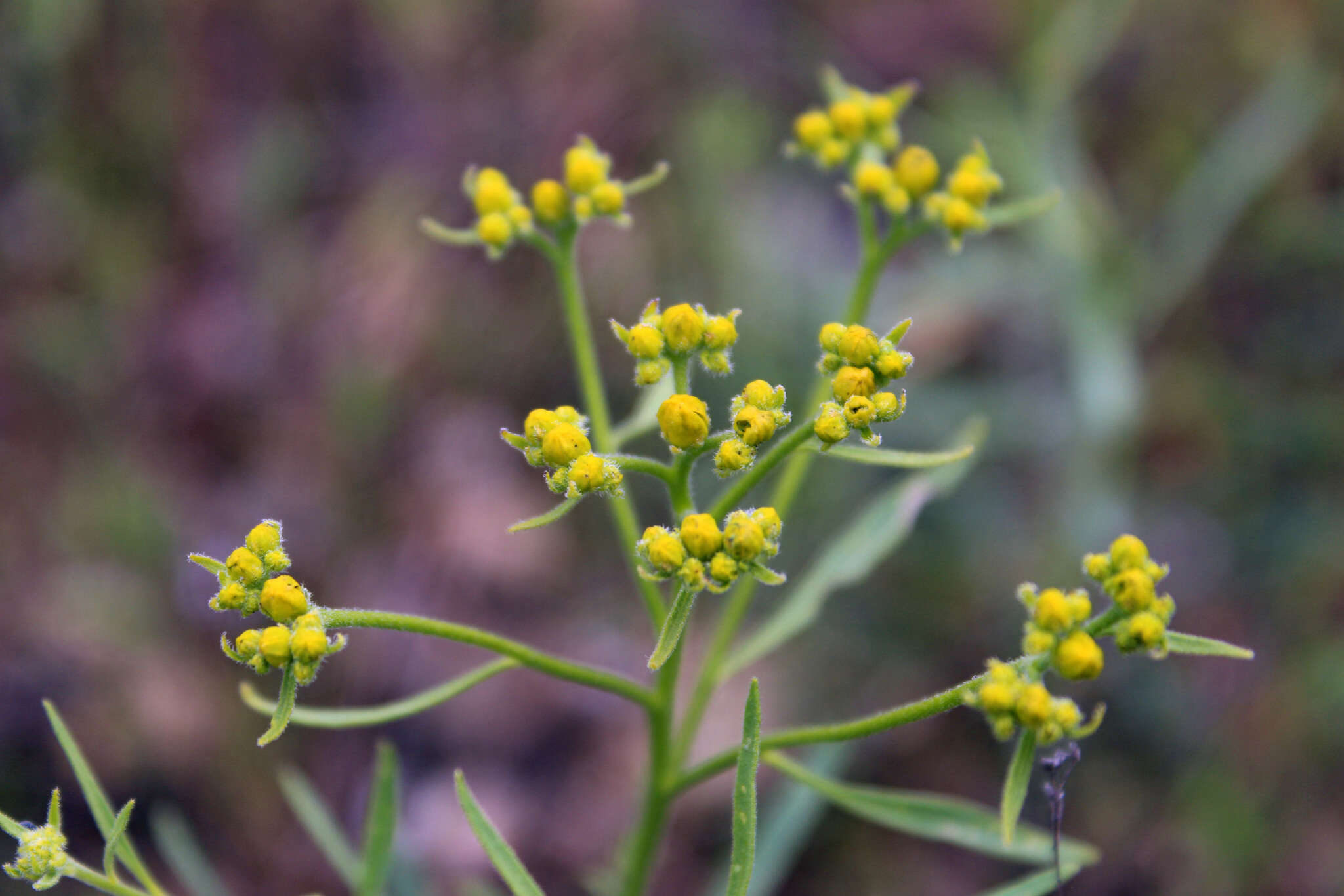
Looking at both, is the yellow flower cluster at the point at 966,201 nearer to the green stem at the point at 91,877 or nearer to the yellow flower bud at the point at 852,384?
the yellow flower bud at the point at 852,384

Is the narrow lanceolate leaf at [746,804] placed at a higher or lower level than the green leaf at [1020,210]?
lower

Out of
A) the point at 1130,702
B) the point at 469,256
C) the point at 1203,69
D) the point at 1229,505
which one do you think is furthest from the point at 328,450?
the point at 1203,69

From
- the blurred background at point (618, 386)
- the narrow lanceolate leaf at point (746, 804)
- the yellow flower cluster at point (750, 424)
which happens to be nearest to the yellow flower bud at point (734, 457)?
the yellow flower cluster at point (750, 424)

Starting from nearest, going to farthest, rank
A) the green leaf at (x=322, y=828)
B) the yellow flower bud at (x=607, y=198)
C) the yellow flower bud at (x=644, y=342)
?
the yellow flower bud at (x=644, y=342) < the yellow flower bud at (x=607, y=198) < the green leaf at (x=322, y=828)

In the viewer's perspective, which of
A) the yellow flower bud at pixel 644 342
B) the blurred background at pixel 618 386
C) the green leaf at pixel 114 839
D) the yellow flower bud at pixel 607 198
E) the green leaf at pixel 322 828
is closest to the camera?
the green leaf at pixel 114 839

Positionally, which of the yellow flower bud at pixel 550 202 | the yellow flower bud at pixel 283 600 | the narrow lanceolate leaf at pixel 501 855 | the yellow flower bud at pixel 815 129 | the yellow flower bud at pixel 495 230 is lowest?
the narrow lanceolate leaf at pixel 501 855

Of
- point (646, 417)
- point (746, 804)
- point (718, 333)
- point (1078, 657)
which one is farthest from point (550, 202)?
point (1078, 657)

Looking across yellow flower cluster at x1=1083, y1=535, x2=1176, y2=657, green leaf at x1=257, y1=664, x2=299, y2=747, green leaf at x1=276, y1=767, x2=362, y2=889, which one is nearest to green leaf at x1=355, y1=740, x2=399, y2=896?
green leaf at x1=276, y1=767, x2=362, y2=889

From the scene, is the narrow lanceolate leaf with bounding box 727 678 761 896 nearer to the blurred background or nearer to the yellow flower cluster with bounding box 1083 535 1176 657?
the yellow flower cluster with bounding box 1083 535 1176 657
